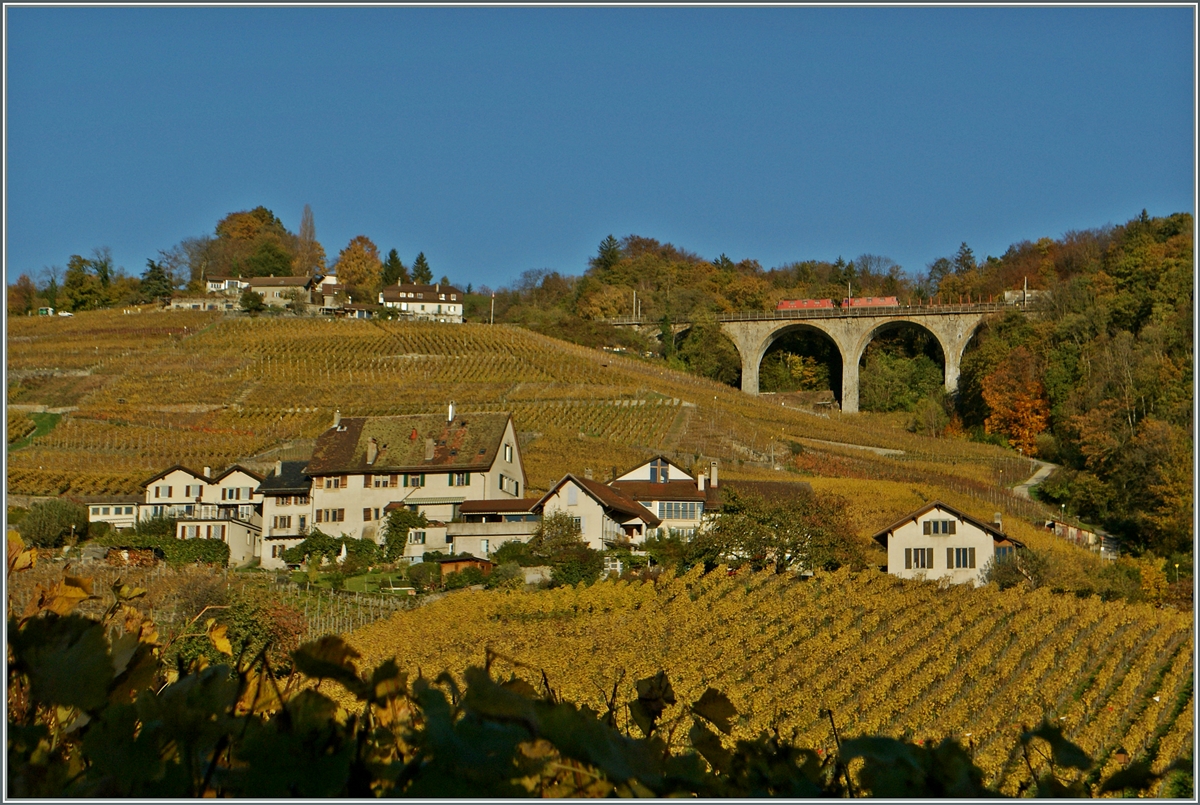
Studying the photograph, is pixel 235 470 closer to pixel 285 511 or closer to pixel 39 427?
pixel 285 511

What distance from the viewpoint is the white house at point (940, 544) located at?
1412 inches

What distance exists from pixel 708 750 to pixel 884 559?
122 ft

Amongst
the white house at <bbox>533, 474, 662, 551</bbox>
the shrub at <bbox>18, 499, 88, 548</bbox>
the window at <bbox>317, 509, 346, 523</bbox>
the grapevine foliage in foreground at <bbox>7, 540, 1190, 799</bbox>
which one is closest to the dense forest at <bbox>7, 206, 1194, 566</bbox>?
the white house at <bbox>533, 474, 662, 551</bbox>

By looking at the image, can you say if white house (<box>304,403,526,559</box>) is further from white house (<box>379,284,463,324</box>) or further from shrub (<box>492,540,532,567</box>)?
white house (<box>379,284,463,324</box>)

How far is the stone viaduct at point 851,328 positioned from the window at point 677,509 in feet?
145

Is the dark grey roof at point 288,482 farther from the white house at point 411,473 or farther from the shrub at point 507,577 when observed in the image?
the shrub at point 507,577

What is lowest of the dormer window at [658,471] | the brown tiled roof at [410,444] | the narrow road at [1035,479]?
the narrow road at [1035,479]

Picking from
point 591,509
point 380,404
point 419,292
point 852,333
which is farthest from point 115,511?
point 419,292

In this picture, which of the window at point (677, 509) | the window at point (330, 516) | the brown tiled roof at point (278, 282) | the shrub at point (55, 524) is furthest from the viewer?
the brown tiled roof at point (278, 282)

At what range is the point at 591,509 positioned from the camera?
3753 cm

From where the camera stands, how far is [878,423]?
77750mm

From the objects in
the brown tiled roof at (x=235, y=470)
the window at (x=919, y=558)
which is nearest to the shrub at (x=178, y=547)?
the brown tiled roof at (x=235, y=470)

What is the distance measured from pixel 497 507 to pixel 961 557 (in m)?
13.8

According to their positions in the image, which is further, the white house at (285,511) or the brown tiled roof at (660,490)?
the white house at (285,511)
